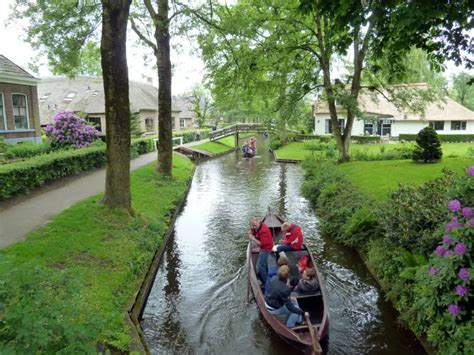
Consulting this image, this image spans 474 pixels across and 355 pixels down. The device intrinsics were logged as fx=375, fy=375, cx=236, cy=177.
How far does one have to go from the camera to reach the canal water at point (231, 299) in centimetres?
734

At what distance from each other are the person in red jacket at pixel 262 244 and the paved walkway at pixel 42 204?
6.02m

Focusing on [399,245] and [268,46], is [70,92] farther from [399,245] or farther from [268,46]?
[399,245]

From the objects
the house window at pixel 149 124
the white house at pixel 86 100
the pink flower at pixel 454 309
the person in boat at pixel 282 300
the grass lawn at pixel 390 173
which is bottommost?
the person in boat at pixel 282 300

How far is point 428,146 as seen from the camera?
842 inches

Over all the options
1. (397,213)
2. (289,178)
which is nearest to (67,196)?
(397,213)

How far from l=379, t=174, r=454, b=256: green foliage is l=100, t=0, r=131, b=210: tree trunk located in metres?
7.64

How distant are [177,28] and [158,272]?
10147mm

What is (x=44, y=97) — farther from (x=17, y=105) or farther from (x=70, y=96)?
(x=17, y=105)

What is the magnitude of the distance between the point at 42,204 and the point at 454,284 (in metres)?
12.3

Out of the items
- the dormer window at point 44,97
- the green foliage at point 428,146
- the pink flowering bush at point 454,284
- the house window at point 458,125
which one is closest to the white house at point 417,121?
the house window at point 458,125

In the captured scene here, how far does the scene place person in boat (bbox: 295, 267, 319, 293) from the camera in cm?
794

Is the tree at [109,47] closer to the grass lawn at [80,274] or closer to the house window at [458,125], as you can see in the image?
the grass lawn at [80,274]

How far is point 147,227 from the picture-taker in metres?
12.0

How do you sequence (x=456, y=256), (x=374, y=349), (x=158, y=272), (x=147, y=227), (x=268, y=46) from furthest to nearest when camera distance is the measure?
1. (x=268, y=46)
2. (x=147, y=227)
3. (x=158, y=272)
4. (x=374, y=349)
5. (x=456, y=256)
